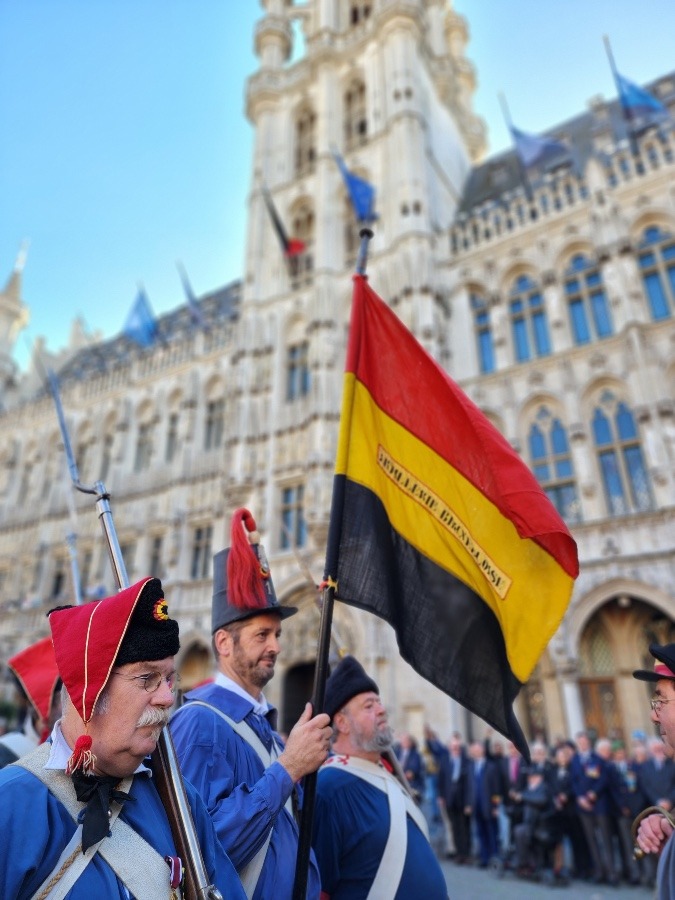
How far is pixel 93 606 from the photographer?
5.60ft

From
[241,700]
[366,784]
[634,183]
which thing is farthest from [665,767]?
[634,183]

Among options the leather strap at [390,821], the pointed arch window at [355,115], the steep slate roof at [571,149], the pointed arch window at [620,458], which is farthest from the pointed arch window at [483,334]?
the leather strap at [390,821]

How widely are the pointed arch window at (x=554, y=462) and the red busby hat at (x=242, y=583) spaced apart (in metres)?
11.7

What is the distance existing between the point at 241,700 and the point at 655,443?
1248cm

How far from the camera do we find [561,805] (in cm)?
770

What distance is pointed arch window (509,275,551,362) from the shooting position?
1571 centimetres

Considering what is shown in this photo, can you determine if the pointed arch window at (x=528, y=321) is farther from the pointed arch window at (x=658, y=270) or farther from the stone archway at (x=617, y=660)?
the stone archway at (x=617, y=660)

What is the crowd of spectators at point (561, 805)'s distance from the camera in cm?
746

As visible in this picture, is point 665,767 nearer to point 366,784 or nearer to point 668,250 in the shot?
point 366,784

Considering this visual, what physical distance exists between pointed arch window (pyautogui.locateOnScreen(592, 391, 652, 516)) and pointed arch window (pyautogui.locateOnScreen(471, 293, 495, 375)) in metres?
3.39

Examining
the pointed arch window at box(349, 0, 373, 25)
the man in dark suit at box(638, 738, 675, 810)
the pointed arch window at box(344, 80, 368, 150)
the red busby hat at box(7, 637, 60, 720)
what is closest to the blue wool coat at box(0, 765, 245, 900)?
the red busby hat at box(7, 637, 60, 720)

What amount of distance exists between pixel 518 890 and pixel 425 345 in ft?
37.1

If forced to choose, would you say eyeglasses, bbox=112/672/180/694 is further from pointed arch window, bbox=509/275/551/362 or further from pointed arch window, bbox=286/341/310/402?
pointed arch window, bbox=286/341/310/402

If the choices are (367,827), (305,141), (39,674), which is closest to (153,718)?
(367,827)
